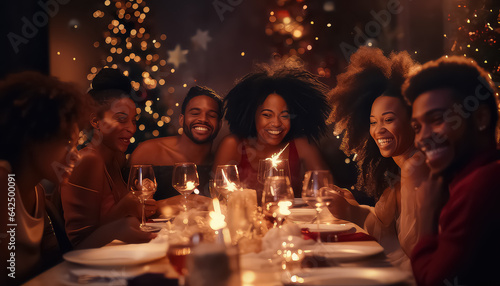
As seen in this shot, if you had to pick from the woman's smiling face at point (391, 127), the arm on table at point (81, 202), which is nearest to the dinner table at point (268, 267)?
the arm on table at point (81, 202)

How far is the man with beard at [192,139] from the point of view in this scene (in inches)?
148

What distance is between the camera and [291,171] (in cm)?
372

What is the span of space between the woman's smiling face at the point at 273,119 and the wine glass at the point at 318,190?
7.16 ft

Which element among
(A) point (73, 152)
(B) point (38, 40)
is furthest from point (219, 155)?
(A) point (73, 152)

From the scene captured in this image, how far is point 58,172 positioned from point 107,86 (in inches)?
67.6

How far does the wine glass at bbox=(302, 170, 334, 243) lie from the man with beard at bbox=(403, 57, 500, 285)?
A: 0.31 meters

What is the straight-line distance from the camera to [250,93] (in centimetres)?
376

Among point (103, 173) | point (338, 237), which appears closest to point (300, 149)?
point (103, 173)

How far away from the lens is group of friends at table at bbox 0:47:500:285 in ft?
4.25

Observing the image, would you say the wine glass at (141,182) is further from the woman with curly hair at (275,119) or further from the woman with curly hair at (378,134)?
the woman with curly hair at (275,119)

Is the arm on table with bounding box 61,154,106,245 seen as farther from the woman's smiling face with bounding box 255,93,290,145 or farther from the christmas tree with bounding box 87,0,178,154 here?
the woman's smiling face with bounding box 255,93,290,145

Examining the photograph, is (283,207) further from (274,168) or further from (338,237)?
(274,168)

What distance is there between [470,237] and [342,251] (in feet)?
1.13

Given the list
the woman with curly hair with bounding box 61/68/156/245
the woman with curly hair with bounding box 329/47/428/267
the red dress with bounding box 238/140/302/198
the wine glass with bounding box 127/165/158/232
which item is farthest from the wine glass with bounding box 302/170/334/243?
the red dress with bounding box 238/140/302/198
